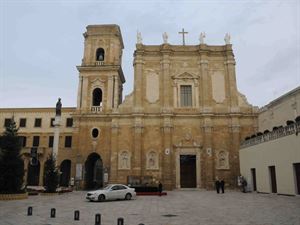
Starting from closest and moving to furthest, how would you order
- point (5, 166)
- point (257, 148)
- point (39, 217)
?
point (39, 217) → point (5, 166) → point (257, 148)

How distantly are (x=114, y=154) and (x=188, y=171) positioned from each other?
821 centimetres

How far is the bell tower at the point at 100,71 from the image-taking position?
1335 inches

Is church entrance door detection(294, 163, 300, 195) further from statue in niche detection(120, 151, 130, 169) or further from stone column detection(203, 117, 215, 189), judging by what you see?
statue in niche detection(120, 151, 130, 169)

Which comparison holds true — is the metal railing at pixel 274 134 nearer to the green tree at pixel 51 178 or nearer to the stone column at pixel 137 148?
the stone column at pixel 137 148

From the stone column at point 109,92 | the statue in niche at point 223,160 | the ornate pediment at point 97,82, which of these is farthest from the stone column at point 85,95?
the statue in niche at point 223,160

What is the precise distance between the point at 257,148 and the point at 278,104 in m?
6.47

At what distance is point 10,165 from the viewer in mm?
21734

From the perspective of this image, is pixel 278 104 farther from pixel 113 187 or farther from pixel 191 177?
pixel 113 187

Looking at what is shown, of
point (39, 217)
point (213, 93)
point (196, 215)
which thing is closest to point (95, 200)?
point (39, 217)

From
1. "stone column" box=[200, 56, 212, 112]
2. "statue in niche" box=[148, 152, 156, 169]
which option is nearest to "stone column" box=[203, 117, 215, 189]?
"stone column" box=[200, 56, 212, 112]

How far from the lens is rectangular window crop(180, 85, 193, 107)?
3365 centimetres

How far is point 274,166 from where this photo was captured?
2309cm

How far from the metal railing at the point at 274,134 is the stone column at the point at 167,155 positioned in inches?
303

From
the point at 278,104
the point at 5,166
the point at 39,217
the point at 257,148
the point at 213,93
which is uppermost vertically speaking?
the point at 213,93
